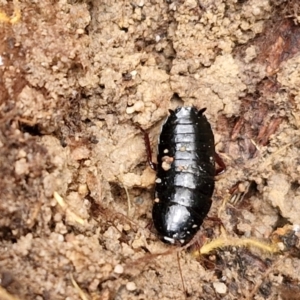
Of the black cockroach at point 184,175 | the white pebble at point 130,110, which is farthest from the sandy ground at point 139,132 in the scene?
the black cockroach at point 184,175

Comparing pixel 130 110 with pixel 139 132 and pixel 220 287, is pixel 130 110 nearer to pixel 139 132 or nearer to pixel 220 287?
pixel 139 132

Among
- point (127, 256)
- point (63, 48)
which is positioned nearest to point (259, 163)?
point (127, 256)

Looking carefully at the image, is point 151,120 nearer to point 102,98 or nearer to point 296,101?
point 102,98

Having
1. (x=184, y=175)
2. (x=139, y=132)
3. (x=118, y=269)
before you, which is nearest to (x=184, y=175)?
(x=184, y=175)

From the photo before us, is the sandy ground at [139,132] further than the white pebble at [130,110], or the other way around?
the white pebble at [130,110]

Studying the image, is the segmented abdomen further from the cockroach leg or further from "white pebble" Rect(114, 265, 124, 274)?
"white pebble" Rect(114, 265, 124, 274)

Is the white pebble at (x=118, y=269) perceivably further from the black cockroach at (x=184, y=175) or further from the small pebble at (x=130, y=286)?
the black cockroach at (x=184, y=175)

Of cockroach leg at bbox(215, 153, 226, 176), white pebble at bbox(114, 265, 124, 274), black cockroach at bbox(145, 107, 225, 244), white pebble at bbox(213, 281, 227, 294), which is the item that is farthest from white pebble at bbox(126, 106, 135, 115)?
white pebble at bbox(213, 281, 227, 294)
